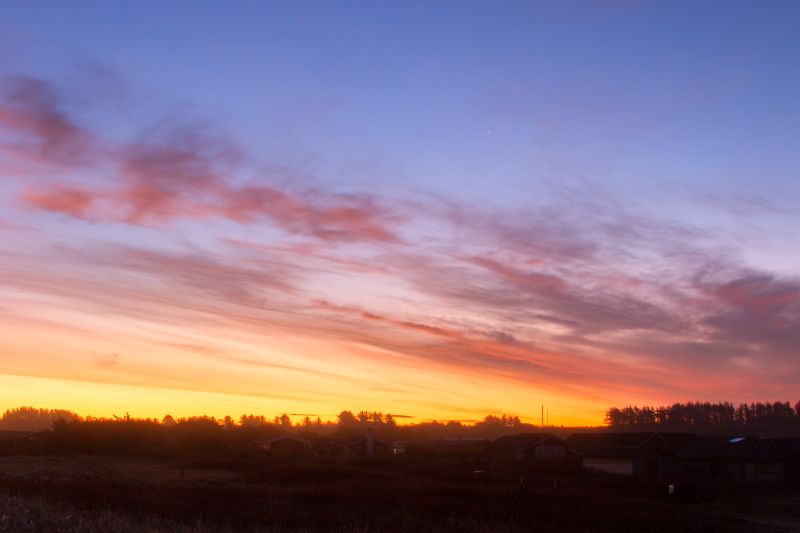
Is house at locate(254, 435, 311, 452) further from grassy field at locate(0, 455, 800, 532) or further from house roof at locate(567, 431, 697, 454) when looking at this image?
grassy field at locate(0, 455, 800, 532)

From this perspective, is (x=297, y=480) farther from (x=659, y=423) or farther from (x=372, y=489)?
(x=659, y=423)

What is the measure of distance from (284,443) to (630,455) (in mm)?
43333

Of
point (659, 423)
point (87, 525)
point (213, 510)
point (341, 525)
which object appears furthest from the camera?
point (659, 423)

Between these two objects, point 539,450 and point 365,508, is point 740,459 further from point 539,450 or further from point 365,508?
point 365,508

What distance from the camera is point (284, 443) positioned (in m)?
95.8

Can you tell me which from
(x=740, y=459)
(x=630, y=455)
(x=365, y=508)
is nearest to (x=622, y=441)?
(x=630, y=455)

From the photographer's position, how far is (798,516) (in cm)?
3700

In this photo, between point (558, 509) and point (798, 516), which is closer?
point (558, 509)

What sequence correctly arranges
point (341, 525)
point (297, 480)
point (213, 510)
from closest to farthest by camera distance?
point (341, 525)
point (213, 510)
point (297, 480)

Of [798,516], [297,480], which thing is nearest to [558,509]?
[798,516]

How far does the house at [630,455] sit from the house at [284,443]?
33627 mm

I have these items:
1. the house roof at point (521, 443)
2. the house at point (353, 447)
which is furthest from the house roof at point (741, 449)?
the house at point (353, 447)

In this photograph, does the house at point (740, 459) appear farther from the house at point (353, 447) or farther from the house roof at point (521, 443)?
the house at point (353, 447)

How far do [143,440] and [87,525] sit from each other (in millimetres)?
93540
